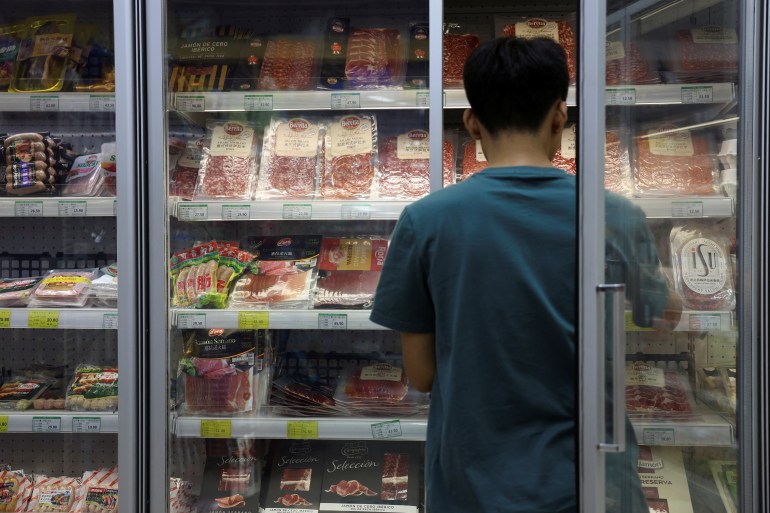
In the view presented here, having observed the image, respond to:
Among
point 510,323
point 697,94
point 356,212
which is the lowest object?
point 510,323

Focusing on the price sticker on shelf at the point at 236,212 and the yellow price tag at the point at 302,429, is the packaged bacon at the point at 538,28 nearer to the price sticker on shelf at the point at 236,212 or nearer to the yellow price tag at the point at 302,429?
the price sticker on shelf at the point at 236,212

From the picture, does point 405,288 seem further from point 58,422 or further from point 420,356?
point 58,422

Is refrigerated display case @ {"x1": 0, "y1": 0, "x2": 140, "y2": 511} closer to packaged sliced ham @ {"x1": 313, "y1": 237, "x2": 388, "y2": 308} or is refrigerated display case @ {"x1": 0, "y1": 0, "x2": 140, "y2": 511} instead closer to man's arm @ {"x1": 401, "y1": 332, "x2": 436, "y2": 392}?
packaged sliced ham @ {"x1": 313, "y1": 237, "x2": 388, "y2": 308}

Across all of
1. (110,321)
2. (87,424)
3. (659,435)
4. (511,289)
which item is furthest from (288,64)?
(659,435)

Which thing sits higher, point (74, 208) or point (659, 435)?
point (74, 208)

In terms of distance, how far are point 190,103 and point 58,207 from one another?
21.5 inches

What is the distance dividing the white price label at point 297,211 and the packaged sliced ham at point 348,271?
34 cm

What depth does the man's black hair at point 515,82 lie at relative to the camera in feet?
3.84

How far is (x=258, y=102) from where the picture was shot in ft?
7.15

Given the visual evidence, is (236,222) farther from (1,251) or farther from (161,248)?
(1,251)

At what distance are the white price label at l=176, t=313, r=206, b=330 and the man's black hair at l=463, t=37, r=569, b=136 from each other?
Result: 4.13 ft

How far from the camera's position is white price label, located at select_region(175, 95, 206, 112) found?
2.20 metres

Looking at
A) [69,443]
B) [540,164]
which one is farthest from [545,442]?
[69,443]

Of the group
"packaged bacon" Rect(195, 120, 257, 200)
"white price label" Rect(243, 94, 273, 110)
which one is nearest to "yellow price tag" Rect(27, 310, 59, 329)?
"packaged bacon" Rect(195, 120, 257, 200)
